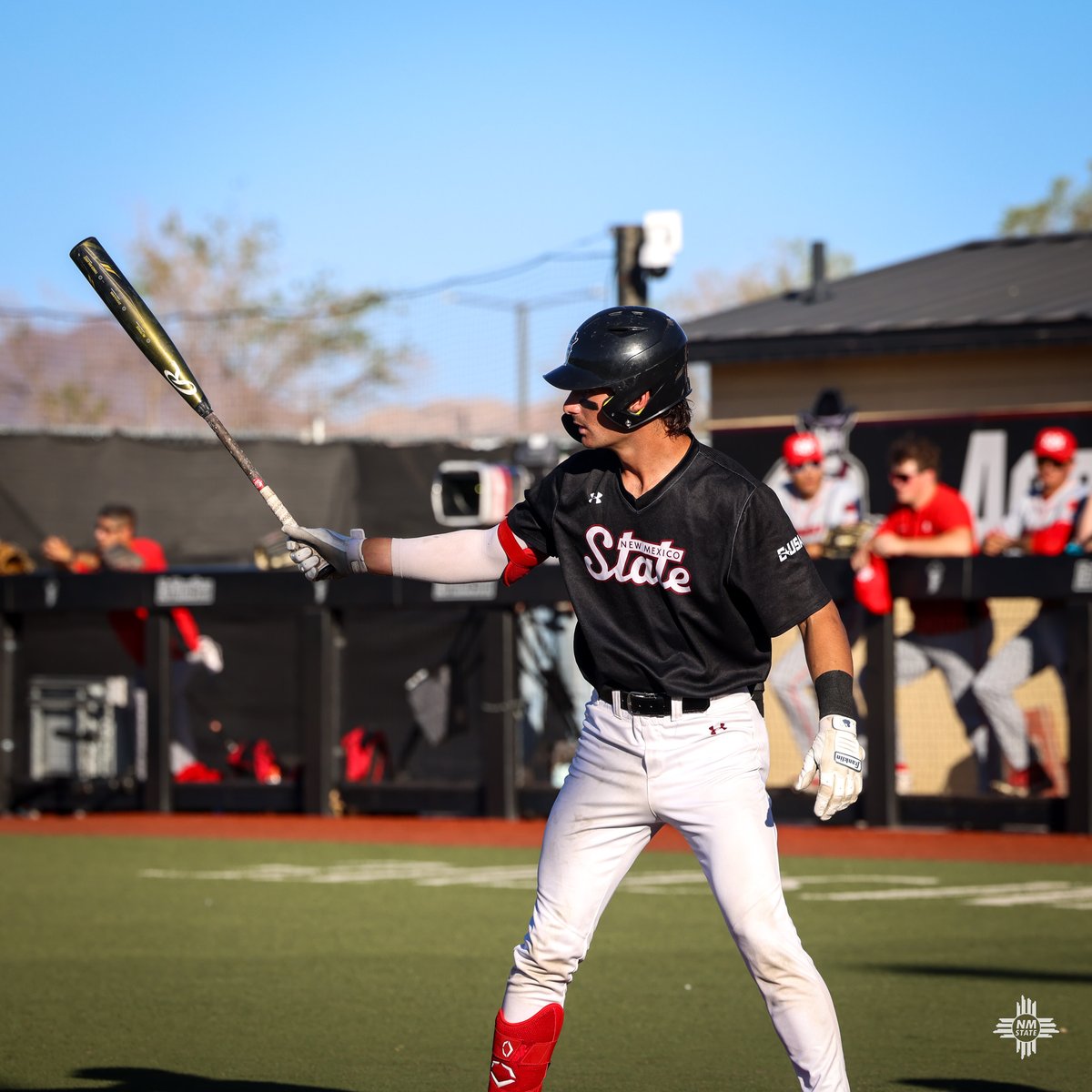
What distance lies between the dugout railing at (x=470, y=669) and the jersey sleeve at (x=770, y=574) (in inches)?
275

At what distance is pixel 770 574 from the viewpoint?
437 centimetres

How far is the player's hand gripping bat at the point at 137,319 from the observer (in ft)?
17.2

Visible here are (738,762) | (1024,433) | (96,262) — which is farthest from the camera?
(1024,433)

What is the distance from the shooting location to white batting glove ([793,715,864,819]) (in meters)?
4.25

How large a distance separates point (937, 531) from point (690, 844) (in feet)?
23.9

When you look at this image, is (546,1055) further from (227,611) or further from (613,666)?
(227,611)

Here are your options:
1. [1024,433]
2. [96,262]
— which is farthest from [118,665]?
[96,262]

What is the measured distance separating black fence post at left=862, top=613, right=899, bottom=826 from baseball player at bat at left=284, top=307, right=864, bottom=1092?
7023 mm

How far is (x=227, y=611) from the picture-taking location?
531 inches

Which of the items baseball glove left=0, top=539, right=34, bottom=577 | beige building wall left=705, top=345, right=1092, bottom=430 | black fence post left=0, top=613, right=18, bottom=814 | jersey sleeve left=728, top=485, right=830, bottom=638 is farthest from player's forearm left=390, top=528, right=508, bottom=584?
beige building wall left=705, top=345, right=1092, bottom=430

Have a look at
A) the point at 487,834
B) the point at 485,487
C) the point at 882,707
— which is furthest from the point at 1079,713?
the point at 485,487

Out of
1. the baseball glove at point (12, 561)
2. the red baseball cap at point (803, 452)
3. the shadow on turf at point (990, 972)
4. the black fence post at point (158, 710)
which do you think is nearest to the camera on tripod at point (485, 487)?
the red baseball cap at point (803, 452)

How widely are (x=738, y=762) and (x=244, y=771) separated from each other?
9.62 m

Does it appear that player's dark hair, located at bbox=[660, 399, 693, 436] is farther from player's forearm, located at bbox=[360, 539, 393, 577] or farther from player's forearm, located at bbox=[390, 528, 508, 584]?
player's forearm, located at bbox=[360, 539, 393, 577]
